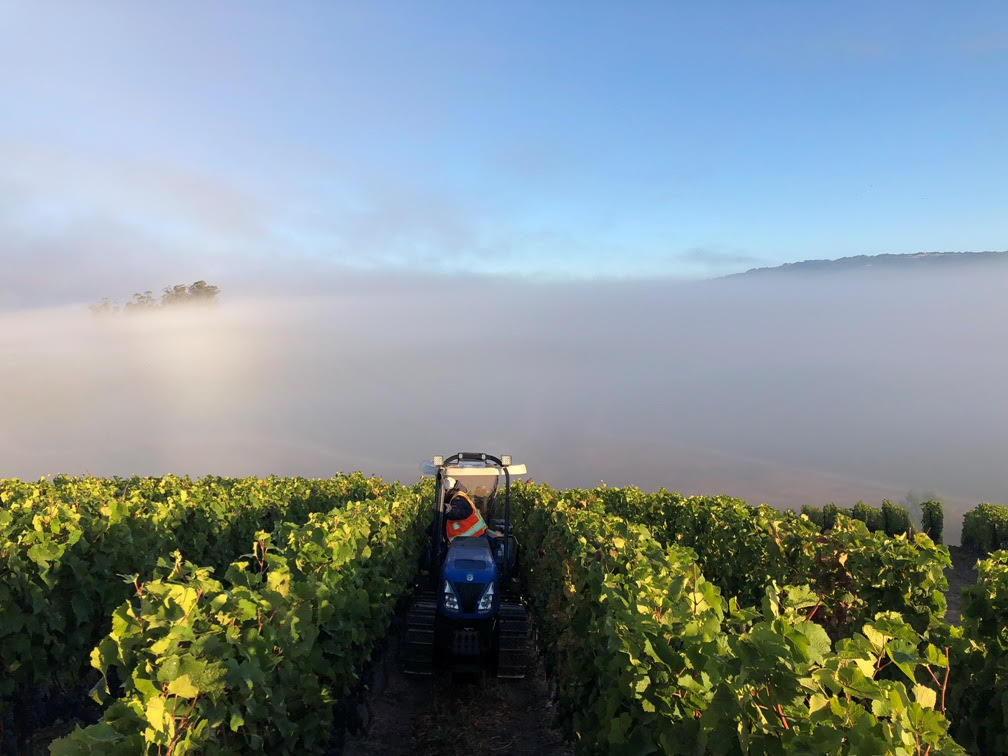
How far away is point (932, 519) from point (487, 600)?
2125 centimetres

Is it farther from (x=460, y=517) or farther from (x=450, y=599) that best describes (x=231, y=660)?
(x=460, y=517)

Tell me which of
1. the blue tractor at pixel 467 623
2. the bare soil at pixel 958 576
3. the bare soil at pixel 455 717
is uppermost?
the blue tractor at pixel 467 623

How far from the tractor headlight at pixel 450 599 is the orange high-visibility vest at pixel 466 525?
1678 millimetres

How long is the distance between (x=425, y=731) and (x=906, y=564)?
5.77 meters

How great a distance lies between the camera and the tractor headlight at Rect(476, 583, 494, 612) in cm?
759

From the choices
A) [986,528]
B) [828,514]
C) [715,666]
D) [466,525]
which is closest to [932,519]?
[986,528]

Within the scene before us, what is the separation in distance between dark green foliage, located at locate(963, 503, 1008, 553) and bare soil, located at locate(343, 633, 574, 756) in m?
18.7

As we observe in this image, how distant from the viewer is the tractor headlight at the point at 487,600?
7.59 m

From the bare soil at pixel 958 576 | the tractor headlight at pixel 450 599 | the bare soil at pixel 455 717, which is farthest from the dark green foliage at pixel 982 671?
the bare soil at pixel 958 576

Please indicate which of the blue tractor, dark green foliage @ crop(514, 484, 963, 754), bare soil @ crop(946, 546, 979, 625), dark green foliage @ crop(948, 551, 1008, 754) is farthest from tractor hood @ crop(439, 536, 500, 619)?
bare soil @ crop(946, 546, 979, 625)

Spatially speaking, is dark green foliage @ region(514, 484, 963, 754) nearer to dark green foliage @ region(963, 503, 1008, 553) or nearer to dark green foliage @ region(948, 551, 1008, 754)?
dark green foliage @ region(948, 551, 1008, 754)

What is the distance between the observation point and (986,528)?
20078 millimetres

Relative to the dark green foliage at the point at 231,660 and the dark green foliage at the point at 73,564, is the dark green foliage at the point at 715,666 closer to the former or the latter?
the dark green foliage at the point at 231,660

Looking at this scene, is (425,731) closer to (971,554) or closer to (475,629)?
(475,629)
